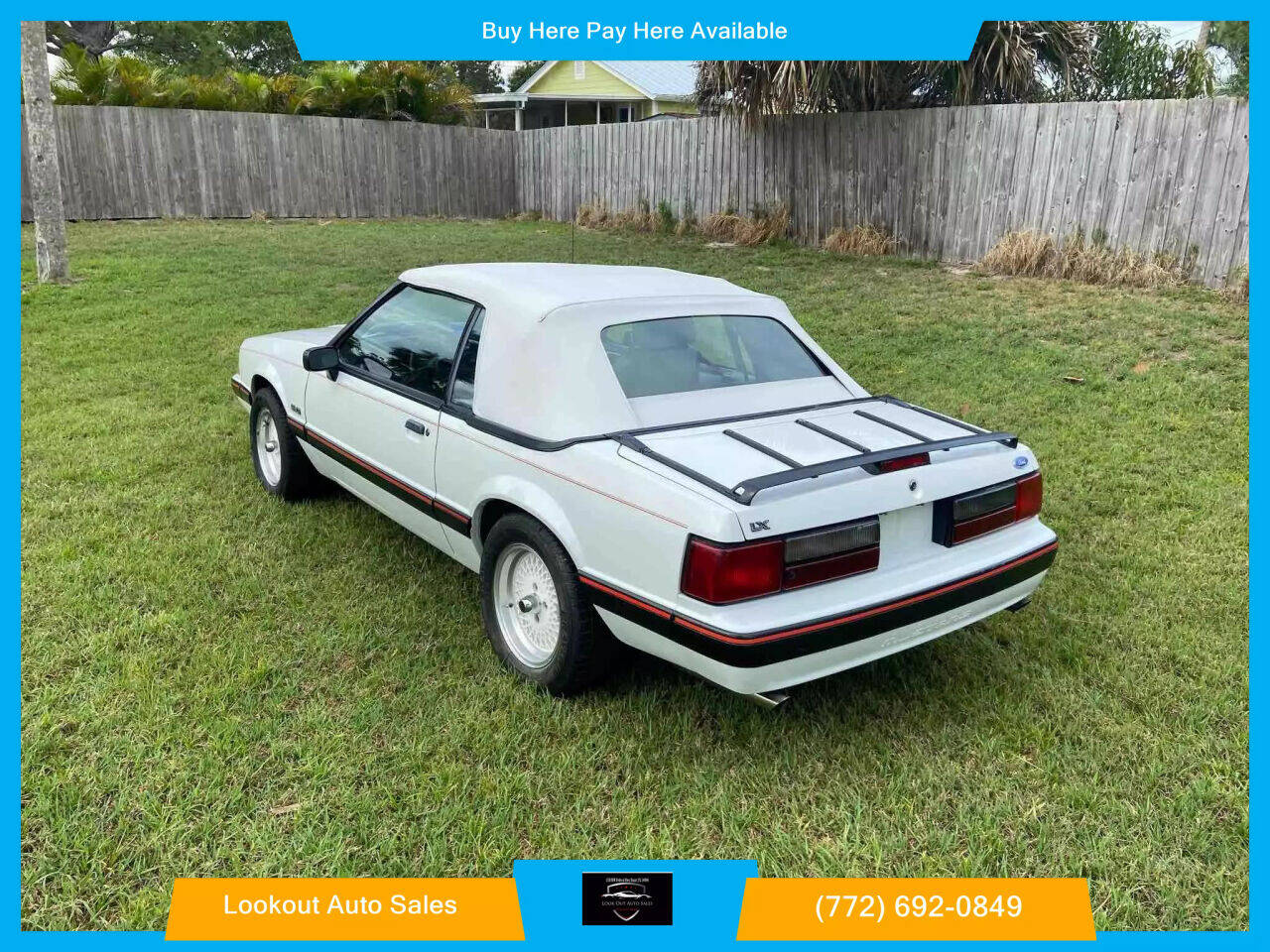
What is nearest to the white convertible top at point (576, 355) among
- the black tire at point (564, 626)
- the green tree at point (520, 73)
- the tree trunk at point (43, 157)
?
the black tire at point (564, 626)

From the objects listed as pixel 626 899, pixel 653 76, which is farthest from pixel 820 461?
pixel 653 76

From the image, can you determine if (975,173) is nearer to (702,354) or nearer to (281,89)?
(702,354)

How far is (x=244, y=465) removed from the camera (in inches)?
228

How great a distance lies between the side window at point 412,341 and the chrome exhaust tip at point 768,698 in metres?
1.82

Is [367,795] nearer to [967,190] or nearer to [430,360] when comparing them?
[430,360]

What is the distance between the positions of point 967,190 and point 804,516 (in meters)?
10.2

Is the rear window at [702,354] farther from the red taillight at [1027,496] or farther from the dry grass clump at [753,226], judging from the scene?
the dry grass clump at [753,226]

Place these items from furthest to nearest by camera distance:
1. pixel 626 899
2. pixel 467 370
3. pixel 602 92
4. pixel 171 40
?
pixel 602 92
pixel 171 40
pixel 467 370
pixel 626 899

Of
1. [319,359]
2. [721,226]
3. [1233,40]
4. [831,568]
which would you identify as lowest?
[831,568]

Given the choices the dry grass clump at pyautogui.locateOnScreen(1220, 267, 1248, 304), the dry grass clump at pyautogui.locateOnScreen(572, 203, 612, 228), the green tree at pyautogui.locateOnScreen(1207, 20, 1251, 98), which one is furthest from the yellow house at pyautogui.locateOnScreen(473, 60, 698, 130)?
the dry grass clump at pyautogui.locateOnScreen(1220, 267, 1248, 304)

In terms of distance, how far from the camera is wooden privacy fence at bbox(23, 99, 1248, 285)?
973cm

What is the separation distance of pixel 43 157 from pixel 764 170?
9.08m

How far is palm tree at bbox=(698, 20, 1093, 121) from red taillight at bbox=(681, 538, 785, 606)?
1142cm

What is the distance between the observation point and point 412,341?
4.27 meters
